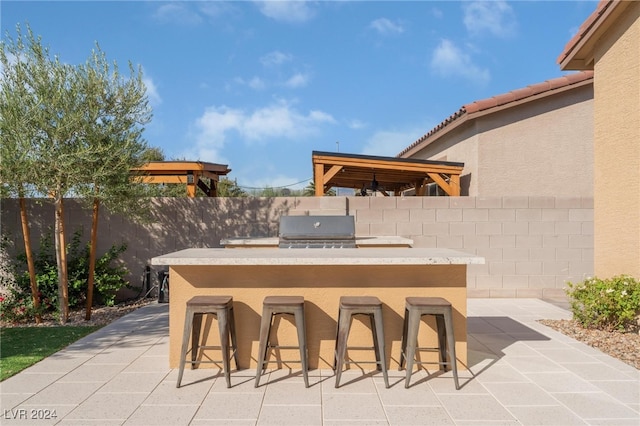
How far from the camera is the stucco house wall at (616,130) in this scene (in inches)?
196

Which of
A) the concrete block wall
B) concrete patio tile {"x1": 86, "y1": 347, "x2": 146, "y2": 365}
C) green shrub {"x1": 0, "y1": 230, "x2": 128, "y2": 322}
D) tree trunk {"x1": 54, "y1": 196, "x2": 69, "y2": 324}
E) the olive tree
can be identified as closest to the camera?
concrete patio tile {"x1": 86, "y1": 347, "x2": 146, "y2": 365}

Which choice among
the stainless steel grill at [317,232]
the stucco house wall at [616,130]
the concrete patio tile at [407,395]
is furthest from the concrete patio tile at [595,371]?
the stainless steel grill at [317,232]

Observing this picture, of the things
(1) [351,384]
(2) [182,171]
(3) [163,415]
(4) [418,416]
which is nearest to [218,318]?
(3) [163,415]

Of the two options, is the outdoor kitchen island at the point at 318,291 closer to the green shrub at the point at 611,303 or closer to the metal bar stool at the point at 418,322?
the metal bar stool at the point at 418,322

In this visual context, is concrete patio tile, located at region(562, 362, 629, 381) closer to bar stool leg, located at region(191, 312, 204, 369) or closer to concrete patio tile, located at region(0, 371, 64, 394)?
bar stool leg, located at region(191, 312, 204, 369)

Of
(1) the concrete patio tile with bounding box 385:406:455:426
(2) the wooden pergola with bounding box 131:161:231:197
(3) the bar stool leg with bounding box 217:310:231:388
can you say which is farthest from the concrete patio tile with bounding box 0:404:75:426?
(2) the wooden pergola with bounding box 131:161:231:197

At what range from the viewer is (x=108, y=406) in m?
3.13

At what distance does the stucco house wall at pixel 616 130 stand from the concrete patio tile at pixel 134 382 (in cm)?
575

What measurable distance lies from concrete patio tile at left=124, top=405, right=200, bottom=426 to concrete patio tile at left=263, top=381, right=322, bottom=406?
0.59 meters

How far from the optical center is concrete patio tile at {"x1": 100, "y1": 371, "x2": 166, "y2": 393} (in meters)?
3.45

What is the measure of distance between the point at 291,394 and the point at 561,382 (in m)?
2.43

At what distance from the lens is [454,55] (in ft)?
30.2

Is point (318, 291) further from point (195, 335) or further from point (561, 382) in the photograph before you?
point (561, 382)

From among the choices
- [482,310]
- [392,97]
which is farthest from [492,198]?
[392,97]
